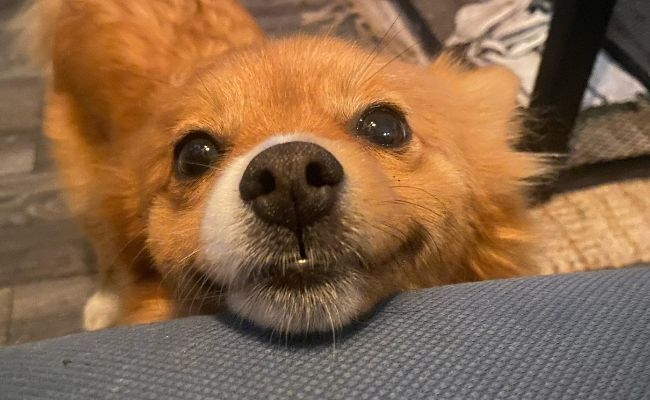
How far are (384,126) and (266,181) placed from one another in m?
0.41

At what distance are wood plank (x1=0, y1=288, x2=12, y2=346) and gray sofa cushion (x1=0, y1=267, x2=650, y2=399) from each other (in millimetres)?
1272

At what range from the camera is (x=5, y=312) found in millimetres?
2062

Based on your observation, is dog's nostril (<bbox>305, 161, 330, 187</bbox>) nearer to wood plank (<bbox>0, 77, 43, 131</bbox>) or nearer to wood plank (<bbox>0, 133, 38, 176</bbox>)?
wood plank (<bbox>0, 133, 38, 176</bbox>)

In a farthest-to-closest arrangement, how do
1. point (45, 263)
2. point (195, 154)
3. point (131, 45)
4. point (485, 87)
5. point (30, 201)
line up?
1. point (30, 201)
2. point (45, 263)
3. point (131, 45)
4. point (485, 87)
5. point (195, 154)

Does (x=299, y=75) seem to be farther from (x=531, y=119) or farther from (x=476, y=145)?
(x=531, y=119)

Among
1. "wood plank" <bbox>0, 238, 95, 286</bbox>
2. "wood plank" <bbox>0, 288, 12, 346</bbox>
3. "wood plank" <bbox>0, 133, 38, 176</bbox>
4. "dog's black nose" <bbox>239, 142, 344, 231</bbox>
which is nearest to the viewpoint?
"dog's black nose" <bbox>239, 142, 344, 231</bbox>

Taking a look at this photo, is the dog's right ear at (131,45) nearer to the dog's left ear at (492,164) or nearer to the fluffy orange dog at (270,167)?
the fluffy orange dog at (270,167)

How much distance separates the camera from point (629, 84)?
243 cm

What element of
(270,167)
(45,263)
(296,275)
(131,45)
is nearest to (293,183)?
(270,167)

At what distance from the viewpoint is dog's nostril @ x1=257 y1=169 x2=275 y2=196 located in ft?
2.78

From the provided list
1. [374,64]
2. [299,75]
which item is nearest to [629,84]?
[374,64]

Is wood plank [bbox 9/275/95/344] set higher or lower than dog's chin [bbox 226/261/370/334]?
lower

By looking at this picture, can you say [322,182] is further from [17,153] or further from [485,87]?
[17,153]

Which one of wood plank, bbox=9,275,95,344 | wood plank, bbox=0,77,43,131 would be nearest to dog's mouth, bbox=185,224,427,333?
wood plank, bbox=9,275,95,344
